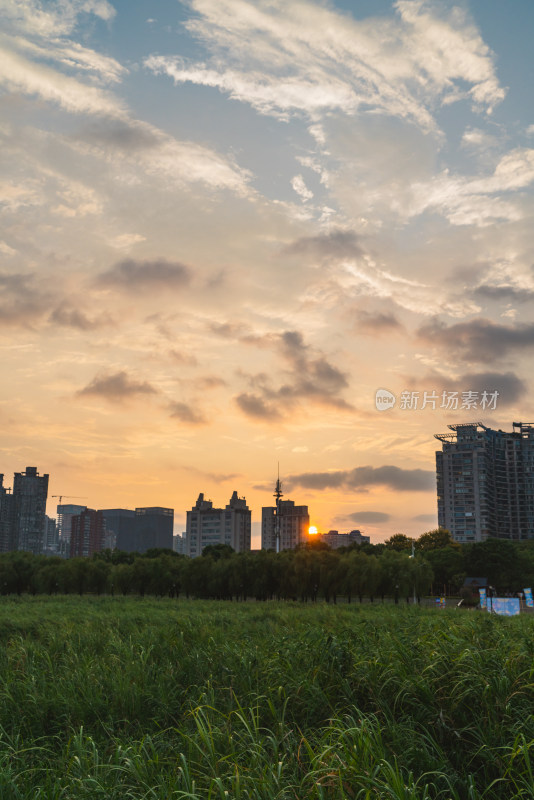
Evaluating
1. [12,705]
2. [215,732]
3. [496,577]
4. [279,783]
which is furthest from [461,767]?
[496,577]

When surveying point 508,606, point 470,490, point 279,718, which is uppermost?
point 470,490

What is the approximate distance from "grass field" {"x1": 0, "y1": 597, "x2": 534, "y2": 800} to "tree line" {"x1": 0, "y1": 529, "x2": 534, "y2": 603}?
49.9 metres

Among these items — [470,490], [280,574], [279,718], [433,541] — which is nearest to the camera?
[279,718]

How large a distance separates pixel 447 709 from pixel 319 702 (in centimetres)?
228

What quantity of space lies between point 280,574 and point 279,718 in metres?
59.5

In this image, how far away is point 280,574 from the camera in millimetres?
68438

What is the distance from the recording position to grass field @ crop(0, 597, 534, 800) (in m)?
7.67

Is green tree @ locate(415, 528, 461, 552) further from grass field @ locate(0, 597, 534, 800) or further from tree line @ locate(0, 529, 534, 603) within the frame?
grass field @ locate(0, 597, 534, 800)

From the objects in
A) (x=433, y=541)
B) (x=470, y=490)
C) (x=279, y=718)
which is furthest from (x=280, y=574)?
(x=470, y=490)

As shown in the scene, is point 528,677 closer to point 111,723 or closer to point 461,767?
point 461,767

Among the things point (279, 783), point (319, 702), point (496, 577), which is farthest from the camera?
point (496, 577)

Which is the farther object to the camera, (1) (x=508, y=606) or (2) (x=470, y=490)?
(2) (x=470, y=490)

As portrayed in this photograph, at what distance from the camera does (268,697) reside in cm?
1146

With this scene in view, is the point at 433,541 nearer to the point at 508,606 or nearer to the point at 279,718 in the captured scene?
the point at 508,606
